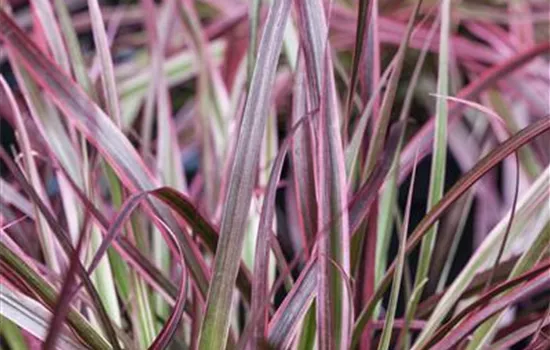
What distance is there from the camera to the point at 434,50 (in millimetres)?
1085

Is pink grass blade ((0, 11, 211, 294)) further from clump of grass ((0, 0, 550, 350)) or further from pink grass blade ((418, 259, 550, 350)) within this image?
pink grass blade ((418, 259, 550, 350))

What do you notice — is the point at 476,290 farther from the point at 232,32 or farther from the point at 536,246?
the point at 232,32

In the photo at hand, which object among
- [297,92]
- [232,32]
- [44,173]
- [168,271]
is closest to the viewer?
Answer: [297,92]

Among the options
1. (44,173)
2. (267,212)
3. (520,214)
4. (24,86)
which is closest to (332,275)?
(267,212)

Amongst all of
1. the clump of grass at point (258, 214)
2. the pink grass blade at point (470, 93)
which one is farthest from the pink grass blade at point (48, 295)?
the pink grass blade at point (470, 93)

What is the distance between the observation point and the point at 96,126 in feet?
1.91

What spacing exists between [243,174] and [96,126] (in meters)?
0.13

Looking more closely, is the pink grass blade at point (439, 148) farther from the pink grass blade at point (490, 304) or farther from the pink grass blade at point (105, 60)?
the pink grass blade at point (105, 60)

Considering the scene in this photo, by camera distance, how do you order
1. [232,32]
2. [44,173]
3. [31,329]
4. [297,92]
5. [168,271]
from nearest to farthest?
1. [31,329]
2. [297,92]
3. [168,271]
4. [44,173]
5. [232,32]

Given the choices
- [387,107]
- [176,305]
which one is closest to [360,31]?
[387,107]

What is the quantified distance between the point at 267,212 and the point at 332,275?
5 centimetres

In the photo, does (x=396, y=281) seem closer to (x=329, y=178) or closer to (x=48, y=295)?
(x=329, y=178)

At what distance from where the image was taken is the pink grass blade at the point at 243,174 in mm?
490

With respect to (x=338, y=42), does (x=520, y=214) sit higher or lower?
lower
